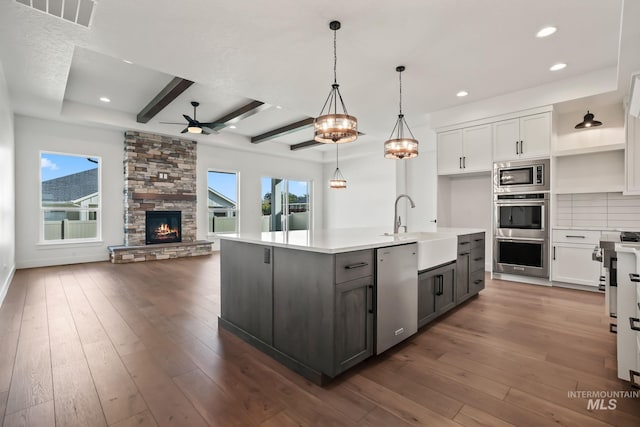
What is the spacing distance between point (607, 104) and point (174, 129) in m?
7.86

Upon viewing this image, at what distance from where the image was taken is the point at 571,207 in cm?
444

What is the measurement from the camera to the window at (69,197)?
19.3 ft

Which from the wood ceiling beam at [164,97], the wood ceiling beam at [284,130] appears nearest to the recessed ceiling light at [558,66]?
the wood ceiling beam at [284,130]

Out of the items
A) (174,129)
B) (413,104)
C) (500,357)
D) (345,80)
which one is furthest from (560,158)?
(174,129)

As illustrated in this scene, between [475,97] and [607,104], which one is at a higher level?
[475,97]

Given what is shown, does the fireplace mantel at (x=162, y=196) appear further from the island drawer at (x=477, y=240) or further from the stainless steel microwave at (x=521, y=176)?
the stainless steel microwave at (x=521, y=176)

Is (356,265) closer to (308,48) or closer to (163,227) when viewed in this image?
(308,48)

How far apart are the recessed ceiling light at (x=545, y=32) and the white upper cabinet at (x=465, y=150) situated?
5.92 ft

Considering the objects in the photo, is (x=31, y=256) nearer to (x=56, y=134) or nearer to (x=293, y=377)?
(x=56, y=134)

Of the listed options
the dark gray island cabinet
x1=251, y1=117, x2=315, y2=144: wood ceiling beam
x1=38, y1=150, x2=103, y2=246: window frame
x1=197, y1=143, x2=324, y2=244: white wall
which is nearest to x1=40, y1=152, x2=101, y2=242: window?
x1=38, y1=150, x2=103, y2=246: window frame

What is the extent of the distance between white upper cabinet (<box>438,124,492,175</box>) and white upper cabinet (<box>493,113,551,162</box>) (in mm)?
142

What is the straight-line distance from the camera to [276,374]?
1.97 m

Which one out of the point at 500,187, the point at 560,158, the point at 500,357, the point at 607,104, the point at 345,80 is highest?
the point at 345,80

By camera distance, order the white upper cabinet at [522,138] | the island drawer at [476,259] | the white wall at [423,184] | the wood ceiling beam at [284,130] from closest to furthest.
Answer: the island drawer at [476,259] → the white upper cabinet at [522,138] → the wood ceiling beam at [284,130] → the white wall at [423,184]
